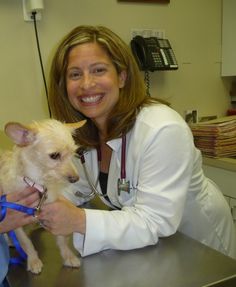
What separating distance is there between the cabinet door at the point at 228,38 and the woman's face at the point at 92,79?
1352 mm

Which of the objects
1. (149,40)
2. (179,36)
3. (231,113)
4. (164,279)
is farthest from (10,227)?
(231,113)

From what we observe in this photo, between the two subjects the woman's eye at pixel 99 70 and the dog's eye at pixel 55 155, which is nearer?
the dog's eye at pixel 55 155

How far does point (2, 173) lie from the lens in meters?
0.91

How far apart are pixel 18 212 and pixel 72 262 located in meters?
0.18

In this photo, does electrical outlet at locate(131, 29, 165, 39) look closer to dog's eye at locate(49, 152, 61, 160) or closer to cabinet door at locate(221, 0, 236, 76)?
cabinet door at locate(221, 0, 236, 76)

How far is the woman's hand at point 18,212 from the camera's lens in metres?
0.87

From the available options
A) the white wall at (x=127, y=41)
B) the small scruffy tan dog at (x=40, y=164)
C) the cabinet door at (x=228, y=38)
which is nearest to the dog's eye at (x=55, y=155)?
the small scruffy tan dog at (x=40, y=164)

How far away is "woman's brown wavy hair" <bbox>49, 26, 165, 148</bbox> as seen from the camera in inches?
46.4

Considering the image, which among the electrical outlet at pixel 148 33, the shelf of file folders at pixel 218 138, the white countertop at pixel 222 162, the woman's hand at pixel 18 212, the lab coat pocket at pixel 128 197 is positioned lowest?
the white countertop at pixel 222 162

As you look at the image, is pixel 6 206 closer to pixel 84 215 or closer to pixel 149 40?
pixel 84 215

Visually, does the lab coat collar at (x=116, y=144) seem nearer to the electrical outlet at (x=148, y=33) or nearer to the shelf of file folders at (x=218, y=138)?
the shelf of file folders at (x=218, y=138)

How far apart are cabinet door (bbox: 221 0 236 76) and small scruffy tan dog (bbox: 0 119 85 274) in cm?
172

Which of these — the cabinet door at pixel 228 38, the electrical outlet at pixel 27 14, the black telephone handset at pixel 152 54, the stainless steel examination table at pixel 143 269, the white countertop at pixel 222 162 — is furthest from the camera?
the cabinet door at pixel 228 38

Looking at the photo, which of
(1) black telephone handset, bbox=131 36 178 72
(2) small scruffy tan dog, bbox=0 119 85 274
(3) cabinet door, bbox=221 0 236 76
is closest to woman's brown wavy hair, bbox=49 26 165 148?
(2) small scruffy tan dog, bbox=0 119 85 274
